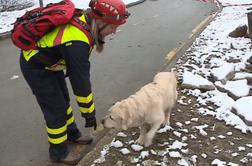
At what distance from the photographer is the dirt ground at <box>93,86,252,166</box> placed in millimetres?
4340

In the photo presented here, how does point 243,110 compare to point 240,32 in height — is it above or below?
above

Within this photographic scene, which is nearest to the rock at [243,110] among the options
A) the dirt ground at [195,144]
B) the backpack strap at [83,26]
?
the dirt ground at [195,144]

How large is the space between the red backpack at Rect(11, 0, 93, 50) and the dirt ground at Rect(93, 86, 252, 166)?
4.92 feet

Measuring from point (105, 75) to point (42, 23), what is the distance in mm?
4204

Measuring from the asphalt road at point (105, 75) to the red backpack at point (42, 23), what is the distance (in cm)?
165

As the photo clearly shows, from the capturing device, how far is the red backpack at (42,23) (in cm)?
353

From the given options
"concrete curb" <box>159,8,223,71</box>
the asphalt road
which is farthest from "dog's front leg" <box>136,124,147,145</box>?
"concrete curb" <box>159,8,223,71</box>

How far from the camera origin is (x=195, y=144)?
4.69 m

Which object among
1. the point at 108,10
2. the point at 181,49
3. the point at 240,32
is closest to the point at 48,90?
the point at 108,10

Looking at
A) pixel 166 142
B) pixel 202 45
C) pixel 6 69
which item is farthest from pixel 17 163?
pixel 202 45

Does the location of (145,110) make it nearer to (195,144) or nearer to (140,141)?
(140,141)

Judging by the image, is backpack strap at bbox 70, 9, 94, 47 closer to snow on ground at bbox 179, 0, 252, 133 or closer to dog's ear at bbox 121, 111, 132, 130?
dog's ear at bbox 121, 111, 132, 130

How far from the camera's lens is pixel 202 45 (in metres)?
9.57

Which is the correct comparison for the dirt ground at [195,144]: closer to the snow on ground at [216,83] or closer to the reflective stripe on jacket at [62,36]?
the snow on ground at [216,83]
